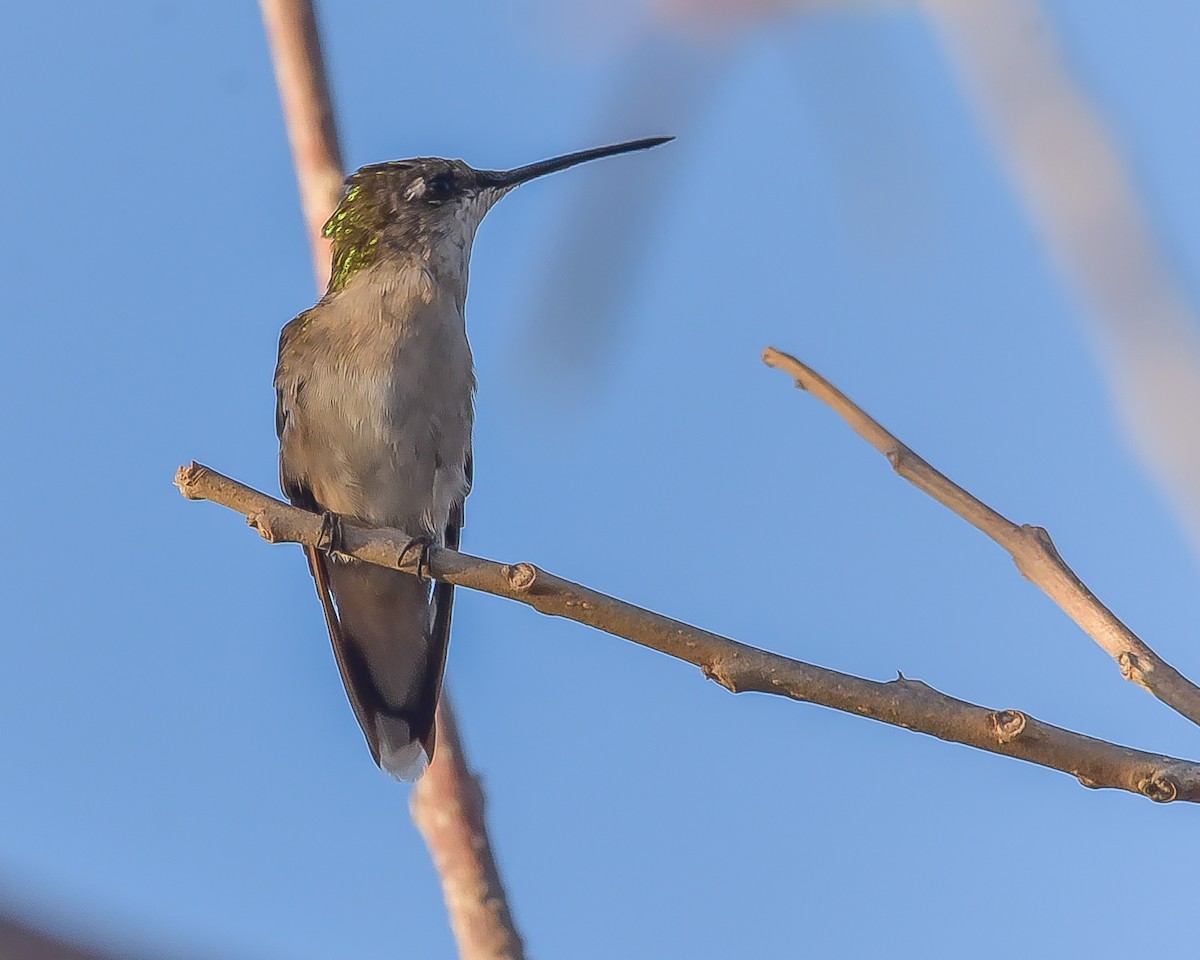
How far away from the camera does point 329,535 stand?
3.58 meters

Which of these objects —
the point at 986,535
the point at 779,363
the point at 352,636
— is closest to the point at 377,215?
the point at 352,636

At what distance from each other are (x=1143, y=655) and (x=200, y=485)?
2003 millimetres

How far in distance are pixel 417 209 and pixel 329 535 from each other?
7.06 feet

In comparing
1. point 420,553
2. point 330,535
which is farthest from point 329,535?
point 420,553

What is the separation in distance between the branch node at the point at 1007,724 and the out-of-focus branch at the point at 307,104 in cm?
254

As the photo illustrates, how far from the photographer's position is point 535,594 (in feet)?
8.72

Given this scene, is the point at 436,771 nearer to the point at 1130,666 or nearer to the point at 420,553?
the point at 420,553

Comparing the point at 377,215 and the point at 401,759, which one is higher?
the point at 377,215

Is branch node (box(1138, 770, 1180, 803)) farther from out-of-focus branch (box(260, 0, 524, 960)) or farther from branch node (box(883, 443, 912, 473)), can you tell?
out-of-focus branch (box(260, 0, 524, 960))

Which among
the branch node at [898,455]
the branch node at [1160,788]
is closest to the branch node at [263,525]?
the branch node at [898,455]

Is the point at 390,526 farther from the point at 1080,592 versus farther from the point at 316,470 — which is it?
the point at 1080,592

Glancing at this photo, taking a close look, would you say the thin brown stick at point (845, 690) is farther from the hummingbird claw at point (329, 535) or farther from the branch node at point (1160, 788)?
the hummingbird claw at point (329, 535)

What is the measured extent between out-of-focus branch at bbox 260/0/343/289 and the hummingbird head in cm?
16

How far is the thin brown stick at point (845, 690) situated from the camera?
214 cm
